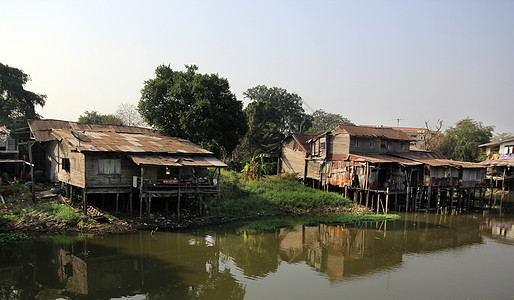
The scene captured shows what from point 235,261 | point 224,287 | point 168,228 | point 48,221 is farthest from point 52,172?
point 224,287

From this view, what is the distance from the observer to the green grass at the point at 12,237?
14750 millimetres

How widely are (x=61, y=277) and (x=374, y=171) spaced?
21546 mm

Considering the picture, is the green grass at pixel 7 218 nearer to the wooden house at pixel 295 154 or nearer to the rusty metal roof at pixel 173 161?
the rusty metal roof at pixel 173 161

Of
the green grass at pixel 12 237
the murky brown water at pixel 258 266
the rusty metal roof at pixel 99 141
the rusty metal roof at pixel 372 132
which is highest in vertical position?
the rusty metal roof at pixel 372 132

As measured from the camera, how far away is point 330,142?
98.9 ft

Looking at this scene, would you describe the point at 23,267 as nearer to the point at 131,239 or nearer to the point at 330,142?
the point at 131,239

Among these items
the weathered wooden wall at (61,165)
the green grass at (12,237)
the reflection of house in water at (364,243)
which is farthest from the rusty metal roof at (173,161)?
the reflection of house in water at (364,243)

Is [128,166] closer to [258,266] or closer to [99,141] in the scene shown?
[99,141]

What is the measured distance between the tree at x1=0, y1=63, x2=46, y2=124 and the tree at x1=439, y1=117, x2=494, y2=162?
50704mm

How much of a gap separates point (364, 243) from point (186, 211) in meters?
10.3

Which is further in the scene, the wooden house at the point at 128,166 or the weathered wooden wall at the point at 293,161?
the weathered wooden wall at the point at 293,161

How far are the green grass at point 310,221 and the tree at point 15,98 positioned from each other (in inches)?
907

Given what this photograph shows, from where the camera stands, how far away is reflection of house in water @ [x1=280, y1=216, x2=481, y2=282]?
1466 centimetres

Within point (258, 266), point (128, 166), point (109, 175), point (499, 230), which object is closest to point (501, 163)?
point (499, 230)
